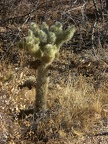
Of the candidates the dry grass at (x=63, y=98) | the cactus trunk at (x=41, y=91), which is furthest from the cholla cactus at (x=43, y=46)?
the dry grass at (x=63, y=98)

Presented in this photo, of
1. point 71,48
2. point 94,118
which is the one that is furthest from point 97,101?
point 71,48

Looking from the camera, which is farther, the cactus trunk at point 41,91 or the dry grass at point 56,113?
the cactus trunk at point 41,91

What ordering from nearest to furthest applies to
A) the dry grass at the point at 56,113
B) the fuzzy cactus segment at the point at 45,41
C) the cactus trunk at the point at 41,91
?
the fuzzy cactus segment at the point at 45,41 < the dry grass at the point at 56,113 < the cactus trunk at the point at 41,91

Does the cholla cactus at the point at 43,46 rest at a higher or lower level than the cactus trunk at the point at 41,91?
higher

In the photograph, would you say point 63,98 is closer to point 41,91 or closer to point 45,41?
point 41,91

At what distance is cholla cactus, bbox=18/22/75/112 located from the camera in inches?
167

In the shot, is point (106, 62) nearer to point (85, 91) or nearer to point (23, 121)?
point (85, 91)

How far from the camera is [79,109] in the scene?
15.5ft

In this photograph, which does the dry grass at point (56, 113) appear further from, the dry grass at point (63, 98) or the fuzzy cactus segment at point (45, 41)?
the fuzzy cactus segment at point (45, 41)

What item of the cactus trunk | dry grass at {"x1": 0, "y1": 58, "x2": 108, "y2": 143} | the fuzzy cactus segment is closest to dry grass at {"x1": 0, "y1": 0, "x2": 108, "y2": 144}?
dry grass at {"x1": 0, "y1": 58, "x2": 108, "y2": 143}

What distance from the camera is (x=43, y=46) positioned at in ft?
14.5

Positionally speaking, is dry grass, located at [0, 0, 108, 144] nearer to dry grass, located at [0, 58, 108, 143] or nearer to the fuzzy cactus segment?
dry grass, located at [0, 58, 108, 143]

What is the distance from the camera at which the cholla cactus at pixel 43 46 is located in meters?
4.23

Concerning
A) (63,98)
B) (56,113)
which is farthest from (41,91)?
(63,98)
